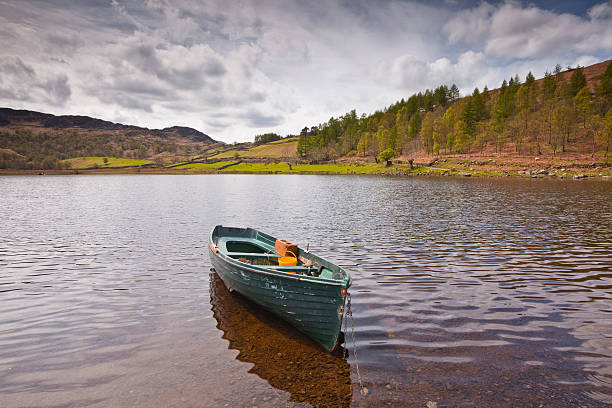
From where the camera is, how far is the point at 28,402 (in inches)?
289

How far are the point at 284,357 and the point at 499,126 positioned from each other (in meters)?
128

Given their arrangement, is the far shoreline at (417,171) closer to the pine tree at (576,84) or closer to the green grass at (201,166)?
the green grass at (201,166)

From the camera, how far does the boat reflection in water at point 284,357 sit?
25.1 feet

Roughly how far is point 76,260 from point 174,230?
Answer: 9377 mm

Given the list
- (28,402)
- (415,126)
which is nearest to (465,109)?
(415,126)

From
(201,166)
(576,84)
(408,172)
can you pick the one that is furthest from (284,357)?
(201,166)

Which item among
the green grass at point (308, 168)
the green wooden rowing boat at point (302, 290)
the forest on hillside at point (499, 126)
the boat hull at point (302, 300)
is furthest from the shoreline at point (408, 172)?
the boat hull at point (302, 300)

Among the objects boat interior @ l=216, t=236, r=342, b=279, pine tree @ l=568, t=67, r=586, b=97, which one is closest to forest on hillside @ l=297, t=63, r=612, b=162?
pine tree @ l=568, t=67, r=586, b=97

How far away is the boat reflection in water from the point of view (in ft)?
25.1

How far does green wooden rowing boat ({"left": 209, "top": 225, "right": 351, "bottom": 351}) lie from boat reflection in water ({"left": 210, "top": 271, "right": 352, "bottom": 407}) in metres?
0.50

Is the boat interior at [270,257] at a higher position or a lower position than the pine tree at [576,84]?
lower

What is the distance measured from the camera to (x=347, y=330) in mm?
10531

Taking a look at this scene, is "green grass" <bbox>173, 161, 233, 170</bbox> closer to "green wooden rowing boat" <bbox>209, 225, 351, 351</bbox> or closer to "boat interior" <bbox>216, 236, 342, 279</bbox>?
"boat interior" <bbox>216, 236, 342, 279</bbox>

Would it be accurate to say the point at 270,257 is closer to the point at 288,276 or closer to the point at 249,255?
Answer: the point at 249,255
